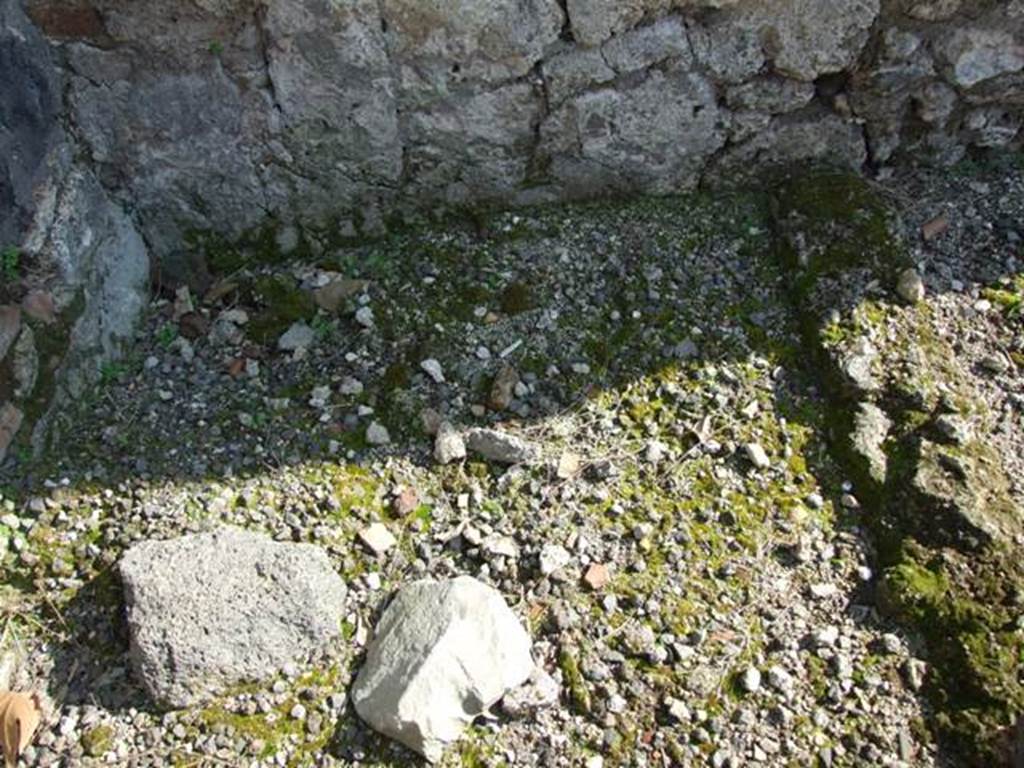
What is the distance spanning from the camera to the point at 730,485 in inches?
A: 97.7

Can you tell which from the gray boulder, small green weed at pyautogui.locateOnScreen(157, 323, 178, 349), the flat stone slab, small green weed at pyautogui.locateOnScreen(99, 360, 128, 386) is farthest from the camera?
small green weed at pyautogui.locateOnScreen(157, 323, 178, 349)

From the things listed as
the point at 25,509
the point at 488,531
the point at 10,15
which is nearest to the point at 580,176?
the point at 488,531

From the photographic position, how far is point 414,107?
2818 mm

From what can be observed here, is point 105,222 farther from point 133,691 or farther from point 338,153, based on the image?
point 133,691

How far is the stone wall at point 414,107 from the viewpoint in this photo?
2.64 metres

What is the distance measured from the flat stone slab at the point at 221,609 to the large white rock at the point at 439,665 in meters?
0.16

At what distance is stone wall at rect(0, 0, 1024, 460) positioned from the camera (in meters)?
2.64

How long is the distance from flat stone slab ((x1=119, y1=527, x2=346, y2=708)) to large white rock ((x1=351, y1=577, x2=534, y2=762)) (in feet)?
0.52

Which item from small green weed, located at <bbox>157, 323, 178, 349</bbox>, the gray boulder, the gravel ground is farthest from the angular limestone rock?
small green weed, located at <bbox>157, 323, 178, 349</bbox>

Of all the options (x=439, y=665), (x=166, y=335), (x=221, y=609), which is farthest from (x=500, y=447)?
(x=166, y=335)

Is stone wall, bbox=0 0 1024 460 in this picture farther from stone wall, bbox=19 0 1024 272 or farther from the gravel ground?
the gravel ground

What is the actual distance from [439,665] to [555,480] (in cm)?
56

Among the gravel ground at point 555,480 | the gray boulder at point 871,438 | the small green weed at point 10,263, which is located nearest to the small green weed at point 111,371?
the gravel ground at point 555,480

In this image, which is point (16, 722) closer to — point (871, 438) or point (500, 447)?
point (500, 447)
